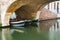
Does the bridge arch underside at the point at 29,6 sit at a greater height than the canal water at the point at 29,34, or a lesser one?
greater

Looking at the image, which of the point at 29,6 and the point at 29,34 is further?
the point at 29,6

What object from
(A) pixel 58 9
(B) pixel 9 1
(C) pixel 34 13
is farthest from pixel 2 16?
(A) pixel 58 9

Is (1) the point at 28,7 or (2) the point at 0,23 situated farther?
(1) the point at 28,7

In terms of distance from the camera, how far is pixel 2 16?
32.3 ft

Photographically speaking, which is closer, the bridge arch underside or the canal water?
the canal water

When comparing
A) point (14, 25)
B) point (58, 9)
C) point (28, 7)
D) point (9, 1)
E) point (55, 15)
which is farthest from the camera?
point (58, 9)

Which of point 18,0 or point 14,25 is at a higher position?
point 18,0

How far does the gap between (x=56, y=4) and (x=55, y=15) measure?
192cm

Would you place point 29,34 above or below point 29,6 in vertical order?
below

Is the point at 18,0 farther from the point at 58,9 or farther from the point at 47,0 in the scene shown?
the point at 58,9

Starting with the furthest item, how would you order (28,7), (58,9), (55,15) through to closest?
(58,9), (55,15), (28,7)

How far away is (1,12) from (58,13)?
955 centimetres

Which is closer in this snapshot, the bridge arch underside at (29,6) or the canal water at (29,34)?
the canal water at (29,34)

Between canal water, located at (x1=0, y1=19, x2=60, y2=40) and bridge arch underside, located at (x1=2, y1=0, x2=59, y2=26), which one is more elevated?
bridge arch underside, located at (x1=2, y1=0, x2=59, y2=26)
